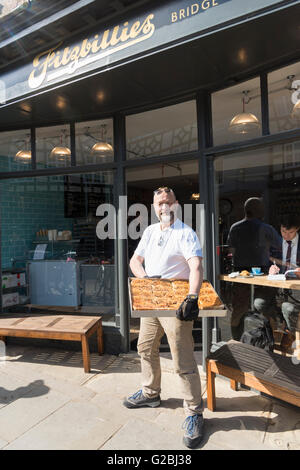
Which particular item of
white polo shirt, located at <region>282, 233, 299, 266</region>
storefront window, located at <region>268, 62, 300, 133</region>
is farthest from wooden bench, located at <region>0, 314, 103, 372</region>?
storefront window, located at <region>268, 62, 300, 133</region>

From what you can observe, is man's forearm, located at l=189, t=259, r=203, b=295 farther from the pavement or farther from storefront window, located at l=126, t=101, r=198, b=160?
storefront window, located at l=126, t=101, r=198, b=160

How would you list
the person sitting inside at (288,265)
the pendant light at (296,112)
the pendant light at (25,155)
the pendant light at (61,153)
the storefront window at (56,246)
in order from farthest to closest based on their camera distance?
the storefront window at (56,246) → the pendant light at (25,155) → the pendant light at (61,153) → the person sitting inside at (288,265) → the pendant light at (296,112)

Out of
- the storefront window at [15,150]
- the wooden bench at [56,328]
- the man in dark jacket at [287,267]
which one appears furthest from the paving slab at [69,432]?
the storefront window at [15,150]

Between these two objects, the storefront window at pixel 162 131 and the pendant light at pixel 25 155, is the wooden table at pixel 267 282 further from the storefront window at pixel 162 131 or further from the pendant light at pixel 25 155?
the pendant light at pixel 25 155

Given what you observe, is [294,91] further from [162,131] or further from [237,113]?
[162,131]

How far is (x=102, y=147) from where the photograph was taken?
14.4ft

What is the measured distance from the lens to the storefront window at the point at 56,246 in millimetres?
4934

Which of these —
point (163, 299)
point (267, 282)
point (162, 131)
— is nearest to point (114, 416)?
point (163, 299)

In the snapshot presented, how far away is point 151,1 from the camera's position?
9.15 feet

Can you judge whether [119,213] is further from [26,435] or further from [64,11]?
[26,435]

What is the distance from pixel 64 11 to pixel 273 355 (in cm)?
386

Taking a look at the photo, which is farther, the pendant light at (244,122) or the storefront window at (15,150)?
the storefront window at (15,150)

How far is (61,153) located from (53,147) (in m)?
0.23

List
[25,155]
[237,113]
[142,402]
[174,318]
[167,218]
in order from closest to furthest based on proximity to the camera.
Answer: [174,318] < [167,218] < [142,402] < [237,113] < [25,155]
